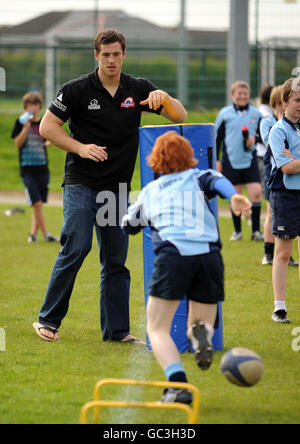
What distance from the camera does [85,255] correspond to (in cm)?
654

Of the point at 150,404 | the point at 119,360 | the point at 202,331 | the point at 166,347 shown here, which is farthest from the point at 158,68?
the point at 150,404

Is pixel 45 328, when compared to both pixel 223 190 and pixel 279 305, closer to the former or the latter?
pixel 279 305

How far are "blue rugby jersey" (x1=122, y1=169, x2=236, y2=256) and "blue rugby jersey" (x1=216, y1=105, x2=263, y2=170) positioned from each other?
23.0 feet

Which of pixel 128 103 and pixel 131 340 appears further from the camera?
pixel 131 340

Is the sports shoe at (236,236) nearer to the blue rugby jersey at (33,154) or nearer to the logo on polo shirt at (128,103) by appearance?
the blue rugby jersey at (33,154)

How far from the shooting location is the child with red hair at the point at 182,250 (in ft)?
15.8

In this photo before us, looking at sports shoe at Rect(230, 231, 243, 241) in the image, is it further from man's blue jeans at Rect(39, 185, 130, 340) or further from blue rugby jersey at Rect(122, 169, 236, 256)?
blue rugby jersey at Rect(122, 169, 236, 256)

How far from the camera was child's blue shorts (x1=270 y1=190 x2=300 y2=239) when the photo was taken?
7094 millimetres

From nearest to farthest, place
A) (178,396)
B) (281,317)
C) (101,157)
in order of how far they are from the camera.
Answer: (178,396) < (101,157) < (281,317)

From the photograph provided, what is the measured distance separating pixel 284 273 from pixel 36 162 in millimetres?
5921

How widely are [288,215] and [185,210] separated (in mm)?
2391

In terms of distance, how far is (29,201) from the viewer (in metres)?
12.2

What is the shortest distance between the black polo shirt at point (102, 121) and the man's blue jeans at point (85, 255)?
0.13 meters

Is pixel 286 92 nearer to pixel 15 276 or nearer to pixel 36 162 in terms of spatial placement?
pixel 15 276
